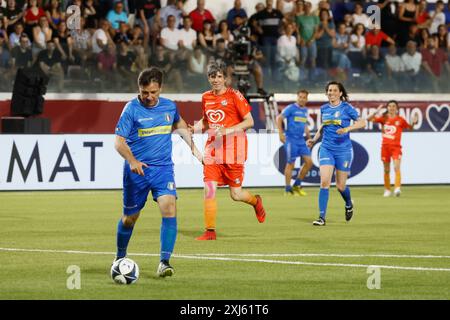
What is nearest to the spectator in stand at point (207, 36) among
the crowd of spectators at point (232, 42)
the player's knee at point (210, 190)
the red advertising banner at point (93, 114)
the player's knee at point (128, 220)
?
the crowd of spectators at point (232, 42)

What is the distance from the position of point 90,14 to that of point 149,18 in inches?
69.5

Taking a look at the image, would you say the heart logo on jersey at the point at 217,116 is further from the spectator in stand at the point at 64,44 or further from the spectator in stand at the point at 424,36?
the spectator in stand at the point at 424,36

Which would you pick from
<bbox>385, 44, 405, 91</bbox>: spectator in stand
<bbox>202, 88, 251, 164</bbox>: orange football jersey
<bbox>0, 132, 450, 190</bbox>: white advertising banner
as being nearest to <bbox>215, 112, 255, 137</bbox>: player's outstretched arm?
<bbox>202, 88, 251, 164</bbox>: orange football jersey

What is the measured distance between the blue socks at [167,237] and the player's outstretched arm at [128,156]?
2.10 feet

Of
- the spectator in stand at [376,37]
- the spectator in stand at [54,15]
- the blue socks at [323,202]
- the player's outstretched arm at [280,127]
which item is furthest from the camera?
the spectator in stand at [376,37]

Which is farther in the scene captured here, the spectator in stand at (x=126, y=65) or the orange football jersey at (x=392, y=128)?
the spectator in stand at (x=126, y=65)

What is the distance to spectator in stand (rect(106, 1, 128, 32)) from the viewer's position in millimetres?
30062

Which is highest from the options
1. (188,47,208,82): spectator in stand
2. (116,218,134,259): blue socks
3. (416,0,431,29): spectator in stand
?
(416,0,431,29): spectator in stand

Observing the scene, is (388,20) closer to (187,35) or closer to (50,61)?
(187,35)

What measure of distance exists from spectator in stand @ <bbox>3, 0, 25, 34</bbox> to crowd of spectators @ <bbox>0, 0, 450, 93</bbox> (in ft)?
0.08

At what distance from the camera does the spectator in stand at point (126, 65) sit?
2925 centimetres

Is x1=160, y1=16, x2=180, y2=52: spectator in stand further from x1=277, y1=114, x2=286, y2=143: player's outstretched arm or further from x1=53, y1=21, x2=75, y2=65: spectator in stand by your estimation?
x1=277, y1=114, x2=286, y2=143: player's outstretched arm

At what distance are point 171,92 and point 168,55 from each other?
3.53 feet
